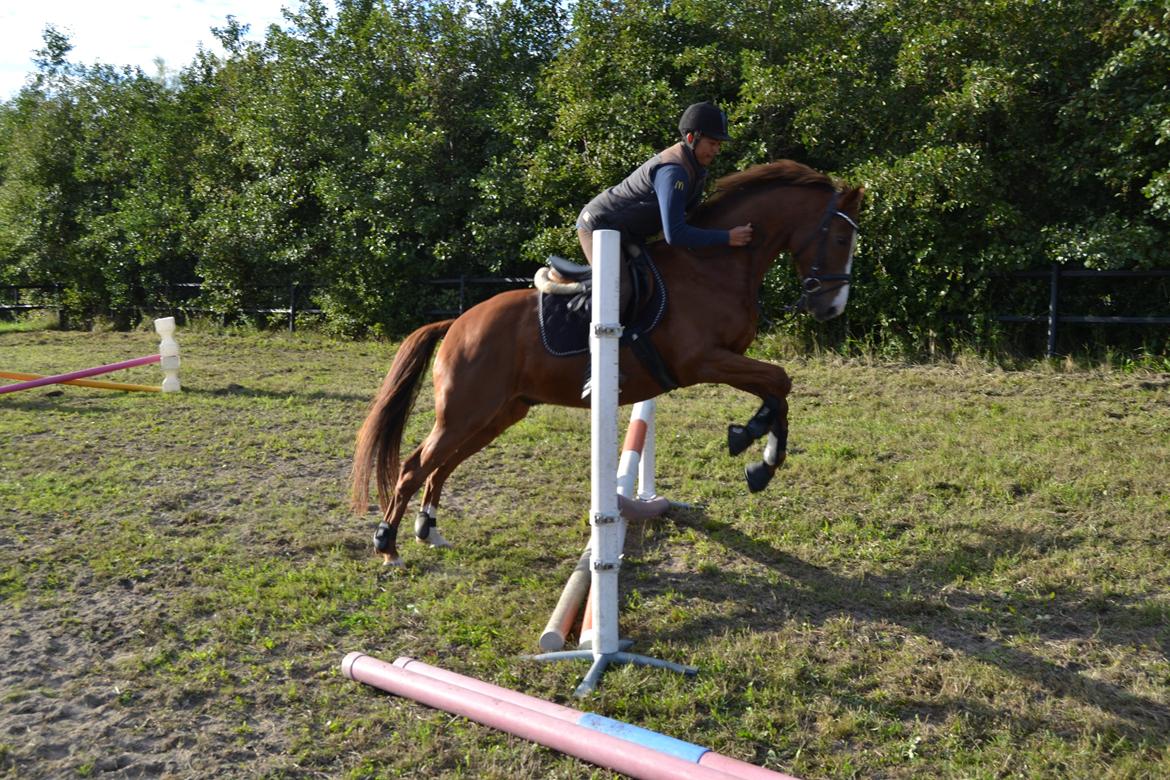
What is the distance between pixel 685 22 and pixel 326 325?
942 cm

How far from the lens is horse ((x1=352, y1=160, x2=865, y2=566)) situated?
435 centimetres

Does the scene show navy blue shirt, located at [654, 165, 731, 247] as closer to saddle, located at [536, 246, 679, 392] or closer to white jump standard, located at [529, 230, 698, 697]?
saddle, located at [536, 246, 679, 392]

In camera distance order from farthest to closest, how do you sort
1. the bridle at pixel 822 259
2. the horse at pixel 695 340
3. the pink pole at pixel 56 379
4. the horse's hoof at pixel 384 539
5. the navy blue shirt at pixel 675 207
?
the pink pole at pixel 56 379, the horse's hoof at pixel 384 539, the bridle at pixel 822 259, the horse at pixel 695 340, the navy blue shirt at pixel 675 207

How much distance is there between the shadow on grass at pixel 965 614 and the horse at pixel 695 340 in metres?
0.69

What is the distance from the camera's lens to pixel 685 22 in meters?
13.7

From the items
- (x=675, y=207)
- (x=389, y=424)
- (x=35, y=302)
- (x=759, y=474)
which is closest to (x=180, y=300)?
(x=35, y=302)

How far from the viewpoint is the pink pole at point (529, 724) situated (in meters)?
2.63

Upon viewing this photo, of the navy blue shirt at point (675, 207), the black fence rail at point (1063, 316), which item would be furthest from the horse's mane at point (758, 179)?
the black fence rail at point (1063, 316)

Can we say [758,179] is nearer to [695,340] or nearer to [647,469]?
[695,340]

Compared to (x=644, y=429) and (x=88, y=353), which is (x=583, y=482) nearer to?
(x=644, y=429)

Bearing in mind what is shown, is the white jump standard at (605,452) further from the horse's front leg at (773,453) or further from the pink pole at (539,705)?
the horse's front leg at (773,453)

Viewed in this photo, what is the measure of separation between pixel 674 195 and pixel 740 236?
0.47 meters

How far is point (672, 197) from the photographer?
13.7ft

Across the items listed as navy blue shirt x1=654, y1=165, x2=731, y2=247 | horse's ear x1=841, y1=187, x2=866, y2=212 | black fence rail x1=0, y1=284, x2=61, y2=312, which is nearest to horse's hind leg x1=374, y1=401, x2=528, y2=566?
navy blue shirt x1=654, y1=165, x2=731, y2=247
